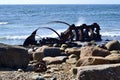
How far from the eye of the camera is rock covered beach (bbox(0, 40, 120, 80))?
9.09 meters

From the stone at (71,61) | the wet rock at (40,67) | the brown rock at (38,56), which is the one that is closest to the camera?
the wet rock at (40,67)

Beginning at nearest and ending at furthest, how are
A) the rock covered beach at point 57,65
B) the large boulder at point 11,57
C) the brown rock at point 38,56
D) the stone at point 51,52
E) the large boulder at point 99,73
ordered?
the large boulder at point 99,73 → the rock covered beach at point 57,65 → the large boulder at point 11,57 → the brown rock at point 38,56 → the stone at point 51,52

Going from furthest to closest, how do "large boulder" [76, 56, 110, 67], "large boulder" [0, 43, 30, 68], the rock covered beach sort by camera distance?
"large boulder" [0, 43, 30, 68] → "large boulder" [76, 56, 110, 67] → the rock covered beach

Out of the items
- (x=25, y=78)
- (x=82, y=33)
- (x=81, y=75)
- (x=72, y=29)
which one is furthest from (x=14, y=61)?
(x=82, y=33)

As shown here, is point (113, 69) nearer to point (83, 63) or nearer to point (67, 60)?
point (83, 63)

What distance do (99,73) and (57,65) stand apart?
4441 millimetres

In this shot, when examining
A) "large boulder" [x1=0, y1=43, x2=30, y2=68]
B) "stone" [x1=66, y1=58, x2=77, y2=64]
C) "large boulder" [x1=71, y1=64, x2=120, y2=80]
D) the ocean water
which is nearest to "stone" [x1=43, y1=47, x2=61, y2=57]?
"stone" [x1=66, y1=58, x2=77, y2=64]

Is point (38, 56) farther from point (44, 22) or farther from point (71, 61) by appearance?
point (44, 22)

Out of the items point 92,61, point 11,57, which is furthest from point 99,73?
point 11,57

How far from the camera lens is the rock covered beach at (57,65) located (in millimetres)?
9094

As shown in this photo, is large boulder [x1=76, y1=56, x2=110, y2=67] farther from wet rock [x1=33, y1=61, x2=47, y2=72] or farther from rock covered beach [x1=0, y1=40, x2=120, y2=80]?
wet rock [x1=33, y1=61, x2=47, y2=72]

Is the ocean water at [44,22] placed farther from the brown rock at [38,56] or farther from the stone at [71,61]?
the stone at [71,61]

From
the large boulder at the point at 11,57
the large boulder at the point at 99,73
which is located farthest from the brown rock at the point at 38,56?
the large boulder at the point at 99,73

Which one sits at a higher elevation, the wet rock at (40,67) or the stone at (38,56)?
the wet rock at (40,67)
